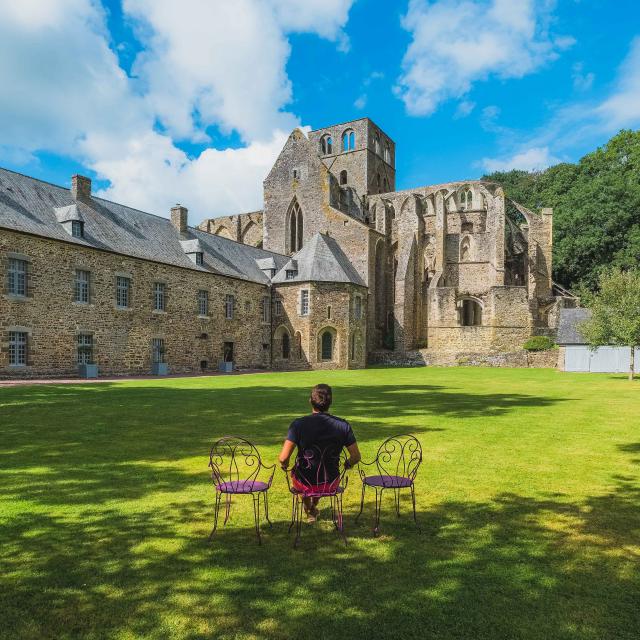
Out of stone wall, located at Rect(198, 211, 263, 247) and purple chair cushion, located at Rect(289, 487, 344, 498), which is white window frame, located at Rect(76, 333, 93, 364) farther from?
stone wall, located at Rect(198, 211, 263, 247)

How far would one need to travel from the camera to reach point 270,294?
3684 centimetres

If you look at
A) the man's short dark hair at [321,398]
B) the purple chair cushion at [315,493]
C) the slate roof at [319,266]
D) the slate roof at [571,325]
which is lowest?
the purple chair cushion at [315,493]

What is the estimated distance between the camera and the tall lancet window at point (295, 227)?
44875mm

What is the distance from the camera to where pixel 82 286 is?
24.7 meters

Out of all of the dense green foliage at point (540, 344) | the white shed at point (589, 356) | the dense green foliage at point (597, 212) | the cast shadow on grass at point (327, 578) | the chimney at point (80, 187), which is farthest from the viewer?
the dense green foliage at point (597, 212)

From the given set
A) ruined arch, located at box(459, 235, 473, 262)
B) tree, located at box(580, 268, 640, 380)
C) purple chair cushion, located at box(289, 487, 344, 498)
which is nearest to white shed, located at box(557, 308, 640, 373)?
tree, located at box(580, 268, 640, 380)

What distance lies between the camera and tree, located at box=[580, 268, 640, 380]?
26.6m

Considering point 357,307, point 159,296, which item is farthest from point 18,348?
point 357,307

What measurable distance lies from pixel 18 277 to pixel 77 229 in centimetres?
394

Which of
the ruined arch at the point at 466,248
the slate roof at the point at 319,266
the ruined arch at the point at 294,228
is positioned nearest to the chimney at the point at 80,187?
the slate roof at the point at 319,266

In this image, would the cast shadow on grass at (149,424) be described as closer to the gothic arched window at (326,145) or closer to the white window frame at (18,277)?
the white window frame at (18,277)

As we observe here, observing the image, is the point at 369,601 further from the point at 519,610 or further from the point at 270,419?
the point at 270,419

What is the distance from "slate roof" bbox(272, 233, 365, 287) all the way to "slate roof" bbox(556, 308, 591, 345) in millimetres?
14109

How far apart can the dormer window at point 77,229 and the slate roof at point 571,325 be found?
30.2 metres
